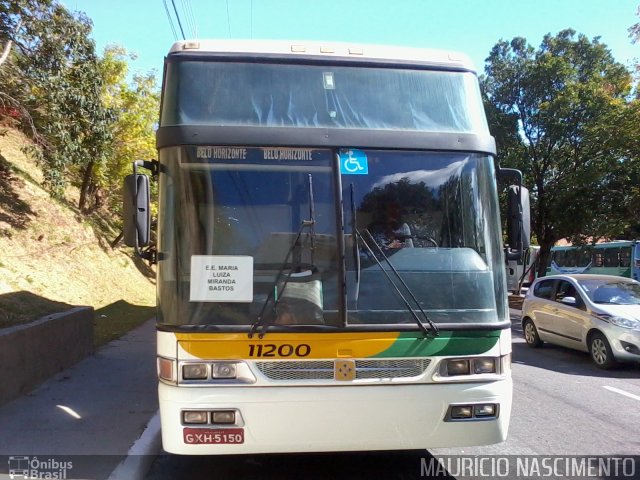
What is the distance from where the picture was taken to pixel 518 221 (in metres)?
4.76

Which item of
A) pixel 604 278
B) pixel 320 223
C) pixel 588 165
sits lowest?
pixel 604 278

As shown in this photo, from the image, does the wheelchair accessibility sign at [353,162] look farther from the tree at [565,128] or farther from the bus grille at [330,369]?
the tree at [565,128]

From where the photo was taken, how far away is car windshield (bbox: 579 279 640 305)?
1018 centimetres

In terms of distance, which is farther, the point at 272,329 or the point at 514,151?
the point at 514,151

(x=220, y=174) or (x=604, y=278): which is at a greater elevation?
(x=220, y=174)

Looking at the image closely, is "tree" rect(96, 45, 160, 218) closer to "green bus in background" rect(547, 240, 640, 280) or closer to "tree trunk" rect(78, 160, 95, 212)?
"tree trunk" rect(78, 160, 95, 212)

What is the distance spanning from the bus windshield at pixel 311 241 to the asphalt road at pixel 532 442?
1.76 meters

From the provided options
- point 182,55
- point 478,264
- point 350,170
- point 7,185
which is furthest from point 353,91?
point 7,185

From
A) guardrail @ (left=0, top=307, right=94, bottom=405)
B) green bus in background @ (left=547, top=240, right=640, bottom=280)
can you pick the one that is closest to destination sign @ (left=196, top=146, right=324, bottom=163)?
guardrail @ (left=0, top=307, right=94, bottom=405)

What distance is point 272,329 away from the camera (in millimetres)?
3898

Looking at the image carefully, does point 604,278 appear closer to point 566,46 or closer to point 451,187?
point 451,187

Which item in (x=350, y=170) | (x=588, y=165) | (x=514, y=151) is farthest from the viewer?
(x=514, y=151)

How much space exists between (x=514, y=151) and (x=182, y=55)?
61.8 ft

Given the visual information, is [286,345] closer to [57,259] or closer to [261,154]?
[261,154]
